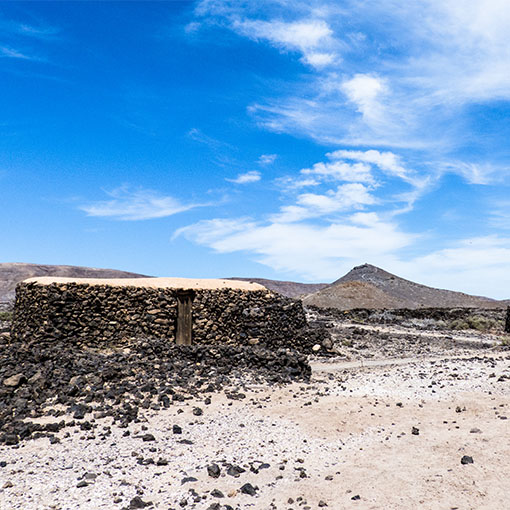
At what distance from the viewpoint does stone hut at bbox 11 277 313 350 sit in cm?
1585

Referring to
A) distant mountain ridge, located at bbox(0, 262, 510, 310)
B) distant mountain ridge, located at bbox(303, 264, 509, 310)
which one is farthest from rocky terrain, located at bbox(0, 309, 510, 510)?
distant mountain ridge, located at bbox(303, 264, 509, 310)

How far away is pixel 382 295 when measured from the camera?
192 ft

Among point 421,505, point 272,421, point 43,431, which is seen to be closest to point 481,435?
point 421,505

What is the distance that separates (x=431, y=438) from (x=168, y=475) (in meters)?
4.20

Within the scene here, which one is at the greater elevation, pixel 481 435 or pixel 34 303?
pixel 34 303

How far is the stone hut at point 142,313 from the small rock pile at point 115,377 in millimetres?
515

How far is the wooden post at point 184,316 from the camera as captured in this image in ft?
53.3

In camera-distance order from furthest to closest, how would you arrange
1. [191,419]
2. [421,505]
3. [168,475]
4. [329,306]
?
[329,306] < [191,419] < [168,475] < [421,505]

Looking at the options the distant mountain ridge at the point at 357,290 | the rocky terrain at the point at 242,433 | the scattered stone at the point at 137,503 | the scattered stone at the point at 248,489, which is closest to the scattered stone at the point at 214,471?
the rocky terrain at the point at 242,433

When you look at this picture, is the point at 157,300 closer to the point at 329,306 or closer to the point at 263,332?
the point at 263,332

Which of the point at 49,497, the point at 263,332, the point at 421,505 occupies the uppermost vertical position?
the point at 263,332

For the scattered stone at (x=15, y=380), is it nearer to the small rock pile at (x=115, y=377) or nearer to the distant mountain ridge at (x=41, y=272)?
the small rock pile at (x=115, y=377)

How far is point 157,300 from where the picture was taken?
16328 millimetres

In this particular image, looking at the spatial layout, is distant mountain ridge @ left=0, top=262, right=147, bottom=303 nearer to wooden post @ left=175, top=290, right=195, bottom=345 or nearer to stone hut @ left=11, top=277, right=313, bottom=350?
stone hut @ left=11, top=277, right=313, bottom=350
